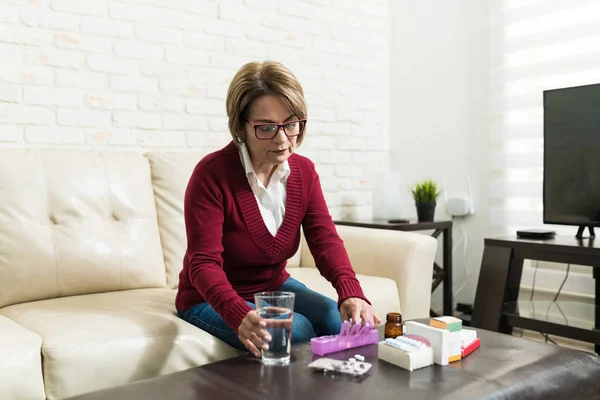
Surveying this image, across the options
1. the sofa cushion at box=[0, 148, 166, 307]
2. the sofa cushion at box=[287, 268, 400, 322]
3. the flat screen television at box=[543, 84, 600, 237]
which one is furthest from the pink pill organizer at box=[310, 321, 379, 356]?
the flat screen television at box=[543, 84, 600, 237]

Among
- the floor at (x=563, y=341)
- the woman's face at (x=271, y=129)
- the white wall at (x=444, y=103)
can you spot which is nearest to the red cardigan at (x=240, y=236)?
the woman's face at (x=271, y=129)

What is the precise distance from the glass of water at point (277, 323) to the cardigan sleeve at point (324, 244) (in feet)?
1.24

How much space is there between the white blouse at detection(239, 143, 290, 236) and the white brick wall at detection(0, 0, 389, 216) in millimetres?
999

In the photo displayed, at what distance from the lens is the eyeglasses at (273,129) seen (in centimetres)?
148

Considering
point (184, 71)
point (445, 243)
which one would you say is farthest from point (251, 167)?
point (445, 243)

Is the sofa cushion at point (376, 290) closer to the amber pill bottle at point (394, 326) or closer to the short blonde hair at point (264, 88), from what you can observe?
the amber pill bottle at point (394, 326)

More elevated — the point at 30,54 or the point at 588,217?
the point at 30,54

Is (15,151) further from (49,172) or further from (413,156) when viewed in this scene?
(413,156)

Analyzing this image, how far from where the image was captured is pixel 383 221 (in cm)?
292

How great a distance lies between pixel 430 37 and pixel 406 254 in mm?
1588

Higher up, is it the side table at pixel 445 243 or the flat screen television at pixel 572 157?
the flat screen television at pixel 572 157

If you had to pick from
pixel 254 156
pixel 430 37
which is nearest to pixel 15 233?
pixel 254 156

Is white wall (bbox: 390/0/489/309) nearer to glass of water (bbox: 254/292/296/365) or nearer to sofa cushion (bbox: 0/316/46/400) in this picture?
glass of water (bbox: 254/292/296/365)

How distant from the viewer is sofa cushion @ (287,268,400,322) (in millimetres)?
1988
